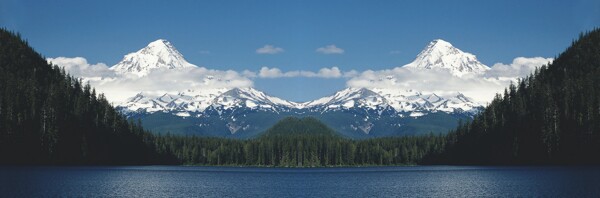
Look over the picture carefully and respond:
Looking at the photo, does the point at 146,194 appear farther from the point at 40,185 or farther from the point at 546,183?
the point at 546,183

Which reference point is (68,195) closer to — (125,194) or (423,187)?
(125,194)

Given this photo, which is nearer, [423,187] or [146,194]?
[146,194]

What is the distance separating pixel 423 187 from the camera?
148 m

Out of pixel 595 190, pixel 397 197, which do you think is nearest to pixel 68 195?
pixel 397 197

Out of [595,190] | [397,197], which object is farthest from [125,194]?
[595,190]

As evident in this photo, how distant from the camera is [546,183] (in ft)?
459

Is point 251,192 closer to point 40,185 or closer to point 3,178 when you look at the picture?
point 40,185

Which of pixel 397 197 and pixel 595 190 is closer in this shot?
pixel 595 190

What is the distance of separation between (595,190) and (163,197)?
6590cm

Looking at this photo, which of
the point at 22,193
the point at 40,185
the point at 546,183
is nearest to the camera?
the point at 22,193

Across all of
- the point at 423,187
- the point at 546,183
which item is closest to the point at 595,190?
the point at 546,183

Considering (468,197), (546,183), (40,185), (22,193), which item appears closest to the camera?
(22,193)

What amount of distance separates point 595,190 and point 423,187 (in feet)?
132

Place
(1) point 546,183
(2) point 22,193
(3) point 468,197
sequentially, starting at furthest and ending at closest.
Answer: (1) point 546,183, (3) point 468,197, (2) point 22,193
